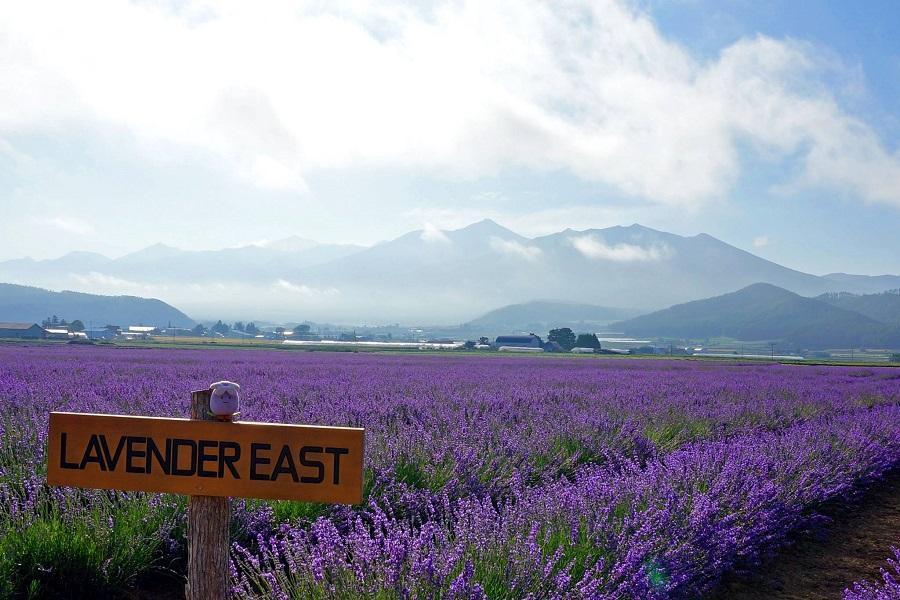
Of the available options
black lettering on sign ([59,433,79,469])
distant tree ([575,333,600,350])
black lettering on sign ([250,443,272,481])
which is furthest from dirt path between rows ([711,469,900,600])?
distant tree ([575,333,600,350])

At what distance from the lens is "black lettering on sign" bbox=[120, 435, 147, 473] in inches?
84.0

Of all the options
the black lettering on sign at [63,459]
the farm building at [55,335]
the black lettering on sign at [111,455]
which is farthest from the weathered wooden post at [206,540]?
the farm building at [55,335]

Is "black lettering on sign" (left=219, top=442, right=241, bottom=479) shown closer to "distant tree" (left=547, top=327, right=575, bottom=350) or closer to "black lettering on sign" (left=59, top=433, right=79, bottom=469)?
"black lettering on sign" (left=59, top=433, right=79, bottom=469)

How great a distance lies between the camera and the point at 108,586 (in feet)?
10.6

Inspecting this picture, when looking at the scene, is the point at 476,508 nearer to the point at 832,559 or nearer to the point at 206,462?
the point at 206,462

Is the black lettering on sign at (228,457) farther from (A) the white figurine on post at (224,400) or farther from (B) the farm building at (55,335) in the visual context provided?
(B) the farm building at (55,335)

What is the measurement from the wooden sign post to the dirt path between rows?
2851 millimetres

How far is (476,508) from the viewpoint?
3537mm

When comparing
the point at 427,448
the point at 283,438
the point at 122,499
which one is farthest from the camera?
the point at 427,448

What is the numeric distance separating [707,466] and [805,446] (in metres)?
1.95

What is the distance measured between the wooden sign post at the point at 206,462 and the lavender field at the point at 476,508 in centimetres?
45

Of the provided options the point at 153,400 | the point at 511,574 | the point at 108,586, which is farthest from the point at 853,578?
the point at 153,400

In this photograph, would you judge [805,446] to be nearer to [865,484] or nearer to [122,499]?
[865,484]

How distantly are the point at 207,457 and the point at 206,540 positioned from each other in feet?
0.94
